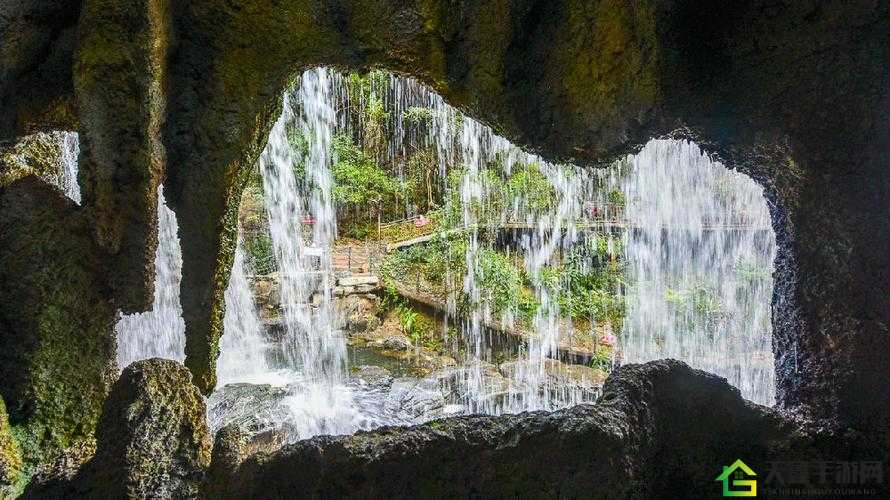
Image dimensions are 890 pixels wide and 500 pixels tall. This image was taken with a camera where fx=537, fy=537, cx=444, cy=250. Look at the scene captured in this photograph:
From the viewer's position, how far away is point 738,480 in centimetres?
172

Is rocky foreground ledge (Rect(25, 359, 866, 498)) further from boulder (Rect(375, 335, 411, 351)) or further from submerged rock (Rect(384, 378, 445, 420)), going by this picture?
boulder (Rect(375, 335, 411, 351))

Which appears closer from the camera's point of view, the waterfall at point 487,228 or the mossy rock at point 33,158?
the mossy rock at point 33,158

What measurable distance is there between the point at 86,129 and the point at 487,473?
1851 mm

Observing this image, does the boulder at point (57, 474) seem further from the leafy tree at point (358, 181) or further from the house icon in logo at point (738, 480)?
the leafy tree at point (358, 181)

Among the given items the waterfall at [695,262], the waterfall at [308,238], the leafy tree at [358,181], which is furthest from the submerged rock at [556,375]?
the leafy tree at [358,181]

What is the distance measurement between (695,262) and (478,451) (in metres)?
8.16

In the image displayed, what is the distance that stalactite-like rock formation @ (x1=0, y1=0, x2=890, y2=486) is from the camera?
5.89 ft

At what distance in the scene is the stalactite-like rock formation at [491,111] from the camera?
1794mm

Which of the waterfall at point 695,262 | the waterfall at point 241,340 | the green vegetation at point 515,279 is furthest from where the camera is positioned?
the green vegetation at point 515,279

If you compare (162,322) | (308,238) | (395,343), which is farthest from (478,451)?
(308,238)

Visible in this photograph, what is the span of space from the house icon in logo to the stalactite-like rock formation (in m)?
0.40

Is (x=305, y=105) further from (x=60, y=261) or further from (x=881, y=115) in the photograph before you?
(x=881, y=115)

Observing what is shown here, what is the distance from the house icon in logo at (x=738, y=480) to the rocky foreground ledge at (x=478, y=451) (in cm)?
2

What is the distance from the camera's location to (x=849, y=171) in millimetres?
1803
